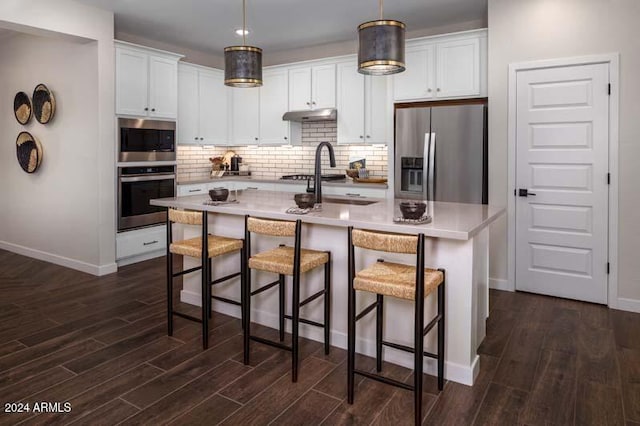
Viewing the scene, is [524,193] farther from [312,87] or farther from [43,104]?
[43,104]

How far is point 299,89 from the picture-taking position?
6289mm

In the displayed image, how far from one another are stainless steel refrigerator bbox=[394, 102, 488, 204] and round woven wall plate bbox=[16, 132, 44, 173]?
4298 millimetres

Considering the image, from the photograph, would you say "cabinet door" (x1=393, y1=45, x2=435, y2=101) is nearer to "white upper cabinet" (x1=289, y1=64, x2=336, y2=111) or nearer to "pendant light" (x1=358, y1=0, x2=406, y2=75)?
"white upper cabinet" (x1=289, y1=64, x2=336, y2=111)

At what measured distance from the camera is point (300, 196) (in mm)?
3010

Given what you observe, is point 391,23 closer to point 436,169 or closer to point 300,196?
point 300,196

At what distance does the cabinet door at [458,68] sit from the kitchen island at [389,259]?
191 centimetres

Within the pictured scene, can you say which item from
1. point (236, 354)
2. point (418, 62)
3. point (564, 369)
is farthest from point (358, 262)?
point (418, 62)

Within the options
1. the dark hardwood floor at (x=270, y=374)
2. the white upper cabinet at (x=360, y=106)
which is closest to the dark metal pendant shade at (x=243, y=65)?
the dark hardwood floor at (x=270, y=374)

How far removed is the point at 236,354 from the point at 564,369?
209 cm

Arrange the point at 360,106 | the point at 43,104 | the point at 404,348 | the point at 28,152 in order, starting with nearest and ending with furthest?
the point at 404,348 → the point at 43,104 → the point at 28,152 → the point at 360,106

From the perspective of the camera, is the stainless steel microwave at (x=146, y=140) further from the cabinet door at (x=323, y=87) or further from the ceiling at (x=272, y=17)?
the cabinet door at (x=323, y=87)

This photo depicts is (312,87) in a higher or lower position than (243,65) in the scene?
higher

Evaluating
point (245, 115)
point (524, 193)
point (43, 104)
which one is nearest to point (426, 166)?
point (524, 193)

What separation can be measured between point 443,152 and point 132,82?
3578 mm
